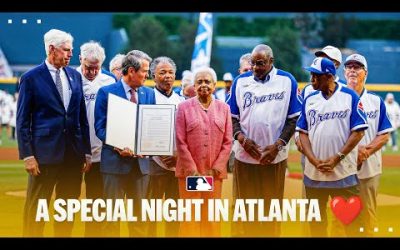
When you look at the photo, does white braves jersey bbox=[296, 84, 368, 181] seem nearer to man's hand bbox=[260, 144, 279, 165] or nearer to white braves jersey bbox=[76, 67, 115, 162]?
man's hand bbox=[260, 144, 279, 165]

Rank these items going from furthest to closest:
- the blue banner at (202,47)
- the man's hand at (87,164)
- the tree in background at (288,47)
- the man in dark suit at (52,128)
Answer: the tree in background at (288,47), the blue banner at (202,47), the man's hand at (87,164), the man in dark suit at (52,128)

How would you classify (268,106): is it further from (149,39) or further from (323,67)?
(149,39)

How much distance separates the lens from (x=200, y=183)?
17.6 ft

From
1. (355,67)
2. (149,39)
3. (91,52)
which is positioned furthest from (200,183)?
(149,39)

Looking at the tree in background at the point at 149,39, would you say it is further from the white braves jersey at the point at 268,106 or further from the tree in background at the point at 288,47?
the white braves jersey at the point at 268,106

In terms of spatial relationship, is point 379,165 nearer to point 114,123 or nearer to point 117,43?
point 114,123

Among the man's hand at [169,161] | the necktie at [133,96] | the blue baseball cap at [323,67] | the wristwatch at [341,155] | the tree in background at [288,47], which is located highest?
the tree in background at [288,47]

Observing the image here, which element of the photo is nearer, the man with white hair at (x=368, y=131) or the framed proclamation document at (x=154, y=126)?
the framed proclamation document at (x=154, y=126)

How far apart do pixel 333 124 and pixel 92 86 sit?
1487 mm

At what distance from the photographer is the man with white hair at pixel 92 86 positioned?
5.62 m

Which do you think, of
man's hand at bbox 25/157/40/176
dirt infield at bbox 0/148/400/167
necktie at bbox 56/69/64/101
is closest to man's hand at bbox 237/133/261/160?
necktie at bbox 56/69/64/101

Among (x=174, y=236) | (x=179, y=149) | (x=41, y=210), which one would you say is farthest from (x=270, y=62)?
(x=41, y=210)

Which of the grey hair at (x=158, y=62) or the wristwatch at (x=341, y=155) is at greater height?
the grey hair at (x=158, y=62)

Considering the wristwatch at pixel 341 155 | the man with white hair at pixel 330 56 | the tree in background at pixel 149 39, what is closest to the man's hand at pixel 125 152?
the man with white hair at pixel 330 56
